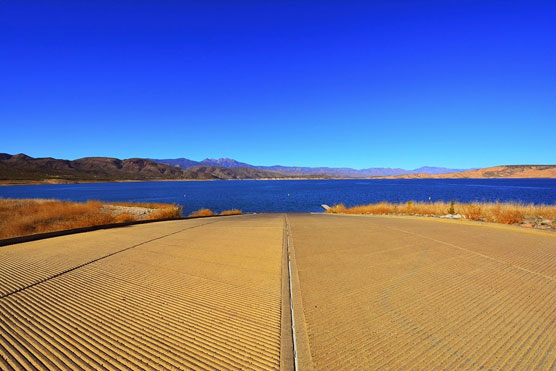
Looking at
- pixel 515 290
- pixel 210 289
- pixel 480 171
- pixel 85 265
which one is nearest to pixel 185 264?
pixel 210 289

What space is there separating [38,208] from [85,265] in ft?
57.8

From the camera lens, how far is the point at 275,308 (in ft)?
11.6

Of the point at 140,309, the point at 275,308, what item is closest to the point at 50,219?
the point at 140,309

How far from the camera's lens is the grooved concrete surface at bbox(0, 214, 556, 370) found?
2.52m

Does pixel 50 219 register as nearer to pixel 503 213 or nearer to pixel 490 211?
pixel 503 213

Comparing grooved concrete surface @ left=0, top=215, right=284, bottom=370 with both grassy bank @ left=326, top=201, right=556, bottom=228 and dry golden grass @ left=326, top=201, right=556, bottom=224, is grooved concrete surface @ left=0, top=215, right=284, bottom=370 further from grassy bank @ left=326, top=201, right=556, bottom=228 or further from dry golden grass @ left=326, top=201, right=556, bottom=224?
dry golden grass @ left=326, top=201, right=556, bottom=224

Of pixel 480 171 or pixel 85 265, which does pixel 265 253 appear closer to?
pixel 85 265

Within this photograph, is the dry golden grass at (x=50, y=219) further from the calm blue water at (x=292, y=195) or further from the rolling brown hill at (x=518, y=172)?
the rolling brown hill at (x=518, y=172)

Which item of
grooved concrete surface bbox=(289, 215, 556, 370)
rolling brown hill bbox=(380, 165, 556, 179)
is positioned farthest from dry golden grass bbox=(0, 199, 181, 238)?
rolling brown hill bbox=(380, 165, 556, 179)

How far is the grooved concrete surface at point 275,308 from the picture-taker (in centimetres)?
252

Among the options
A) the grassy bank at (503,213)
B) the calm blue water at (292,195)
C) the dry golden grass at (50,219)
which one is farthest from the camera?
the calm blue water at (292,195)

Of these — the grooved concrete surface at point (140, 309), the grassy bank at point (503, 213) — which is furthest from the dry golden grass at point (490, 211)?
the grooved concrete surface at point (140, 309)

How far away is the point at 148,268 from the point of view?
529 cm

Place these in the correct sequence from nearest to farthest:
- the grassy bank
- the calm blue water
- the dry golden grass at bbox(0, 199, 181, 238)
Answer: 1. the grassy bank
2. the dry golden grass at bbox(0, 199, 181, 238)
3. the calm blue water
